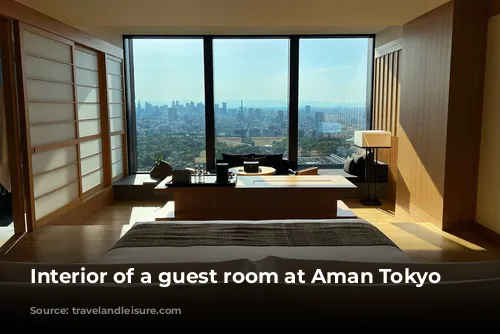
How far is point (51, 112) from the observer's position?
4.75 m

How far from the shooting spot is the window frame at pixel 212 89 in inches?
285

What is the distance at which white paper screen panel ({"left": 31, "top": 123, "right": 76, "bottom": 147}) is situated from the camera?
440 cm

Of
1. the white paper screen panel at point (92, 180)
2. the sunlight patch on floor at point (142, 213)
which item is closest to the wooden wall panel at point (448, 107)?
the sunlight patch on floor at point (142, 213)

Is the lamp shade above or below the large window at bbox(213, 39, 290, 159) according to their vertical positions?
below

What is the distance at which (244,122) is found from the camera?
25.0 ft

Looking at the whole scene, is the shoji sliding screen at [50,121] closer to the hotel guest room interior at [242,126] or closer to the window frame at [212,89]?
the hotel guest room interior at [242,126]

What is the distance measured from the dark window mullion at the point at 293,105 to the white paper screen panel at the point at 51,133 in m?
3.59

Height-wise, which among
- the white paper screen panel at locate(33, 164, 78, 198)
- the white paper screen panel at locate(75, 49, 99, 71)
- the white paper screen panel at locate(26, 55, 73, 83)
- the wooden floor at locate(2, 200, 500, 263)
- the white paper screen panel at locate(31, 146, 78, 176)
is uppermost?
the white paper screen panel at locate(75, 49, 99, 71)

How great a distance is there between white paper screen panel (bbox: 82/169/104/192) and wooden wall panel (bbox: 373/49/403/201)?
14.1ft

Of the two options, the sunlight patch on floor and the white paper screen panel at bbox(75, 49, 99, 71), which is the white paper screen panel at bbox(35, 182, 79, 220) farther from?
the white paper screen panel at bbox(75, 49, 99, 71)

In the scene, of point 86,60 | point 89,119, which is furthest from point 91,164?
point 86,60

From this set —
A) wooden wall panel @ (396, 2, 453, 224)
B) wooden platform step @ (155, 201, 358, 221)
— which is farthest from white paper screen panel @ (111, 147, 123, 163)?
wooden wall panel @ (396, 2, 453, 224)

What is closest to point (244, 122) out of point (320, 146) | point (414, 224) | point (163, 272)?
point (320, 146)

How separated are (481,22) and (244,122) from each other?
4280mm
